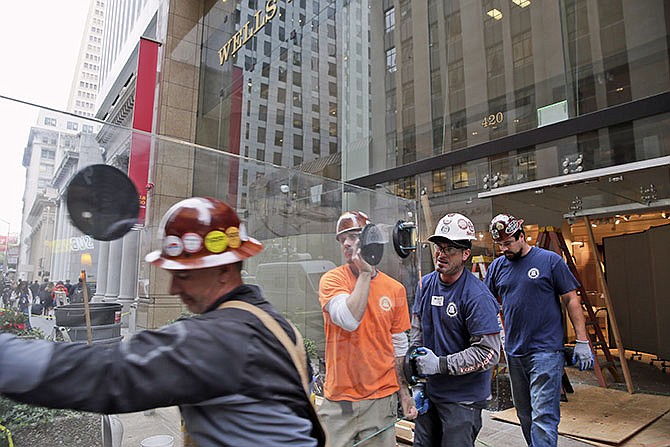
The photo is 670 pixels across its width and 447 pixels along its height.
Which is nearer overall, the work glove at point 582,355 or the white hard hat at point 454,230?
the white hard hat at point 454,230

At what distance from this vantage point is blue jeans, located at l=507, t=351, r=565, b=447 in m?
3.48

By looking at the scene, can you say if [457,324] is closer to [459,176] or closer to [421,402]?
[421,402]

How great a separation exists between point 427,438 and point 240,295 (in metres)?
2.25

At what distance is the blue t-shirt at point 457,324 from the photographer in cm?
282

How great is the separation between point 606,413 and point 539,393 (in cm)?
257

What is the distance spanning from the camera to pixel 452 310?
2984 mm

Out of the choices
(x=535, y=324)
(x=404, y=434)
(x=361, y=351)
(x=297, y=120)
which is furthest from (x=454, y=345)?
(x=297, y=120)

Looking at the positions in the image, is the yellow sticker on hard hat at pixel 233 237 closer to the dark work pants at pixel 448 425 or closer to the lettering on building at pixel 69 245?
the lettering on building at pixel 69 245

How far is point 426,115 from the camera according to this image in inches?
314

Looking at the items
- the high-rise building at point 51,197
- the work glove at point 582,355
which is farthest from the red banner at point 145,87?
the work glove at point 582,355

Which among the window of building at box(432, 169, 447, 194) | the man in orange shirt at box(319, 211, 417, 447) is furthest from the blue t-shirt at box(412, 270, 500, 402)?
the window of building at box(432, 169, 447, 194)

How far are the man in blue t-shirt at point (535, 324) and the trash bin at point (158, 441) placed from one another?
105 inches

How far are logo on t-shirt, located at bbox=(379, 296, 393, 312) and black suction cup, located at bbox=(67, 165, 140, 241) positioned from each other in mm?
1638

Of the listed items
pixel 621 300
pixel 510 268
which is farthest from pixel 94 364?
pixel 621 300
